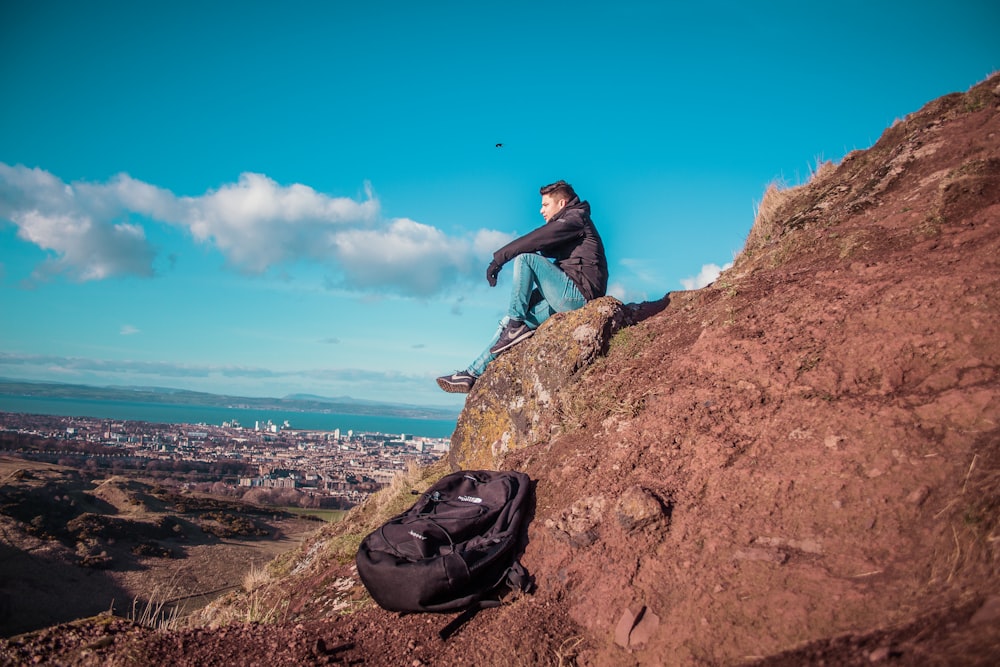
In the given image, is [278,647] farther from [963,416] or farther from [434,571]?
[963,416]

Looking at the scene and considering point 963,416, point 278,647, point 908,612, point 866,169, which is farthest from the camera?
point 866,169

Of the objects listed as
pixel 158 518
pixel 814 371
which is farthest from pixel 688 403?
pixel 158 518

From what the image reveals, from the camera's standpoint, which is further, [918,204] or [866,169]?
[866,169]

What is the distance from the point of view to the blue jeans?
20.8 feet

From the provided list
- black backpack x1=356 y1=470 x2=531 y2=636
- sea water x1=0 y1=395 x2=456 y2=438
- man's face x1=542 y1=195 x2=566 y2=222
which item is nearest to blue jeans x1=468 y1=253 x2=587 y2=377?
man's face x1=542 y1=195 x2=566 y2=222

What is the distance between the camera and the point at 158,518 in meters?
17.5

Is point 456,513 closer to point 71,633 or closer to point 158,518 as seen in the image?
point 71,633

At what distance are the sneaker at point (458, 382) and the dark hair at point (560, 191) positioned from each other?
2.55m

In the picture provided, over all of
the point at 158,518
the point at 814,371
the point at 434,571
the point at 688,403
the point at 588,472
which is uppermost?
the point at 814,371

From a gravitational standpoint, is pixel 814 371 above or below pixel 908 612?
above

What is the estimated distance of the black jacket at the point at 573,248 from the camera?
6371mm

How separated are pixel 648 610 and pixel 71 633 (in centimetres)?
360

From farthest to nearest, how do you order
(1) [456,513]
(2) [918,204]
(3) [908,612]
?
(2) [918,204]
(1) [456,513]
(3) [908,612]

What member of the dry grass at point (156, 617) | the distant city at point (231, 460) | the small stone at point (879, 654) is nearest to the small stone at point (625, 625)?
the small stone at point (879, 654)
